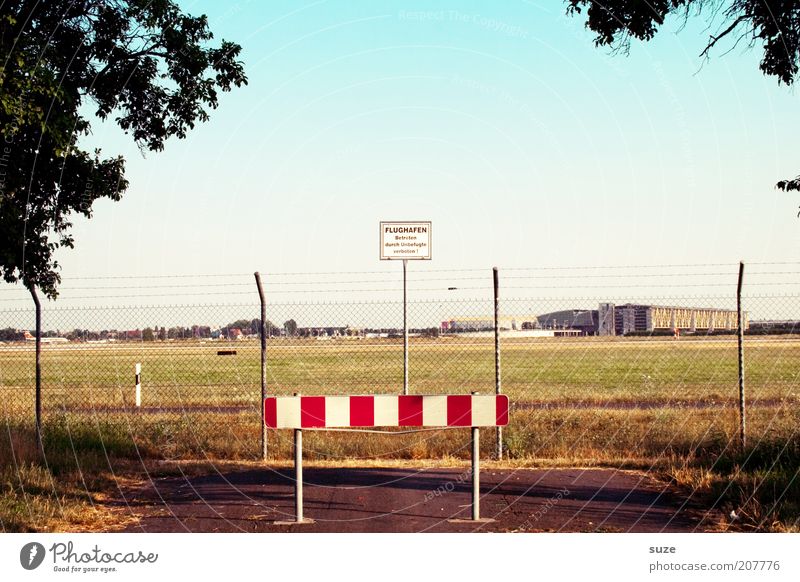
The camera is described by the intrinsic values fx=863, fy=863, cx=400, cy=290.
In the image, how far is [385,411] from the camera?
26.5 feet

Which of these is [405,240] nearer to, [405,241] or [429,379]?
[405,241]

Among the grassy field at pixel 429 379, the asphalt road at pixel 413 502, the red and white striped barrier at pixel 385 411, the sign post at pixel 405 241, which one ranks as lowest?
the grassy field at pixel 429 379

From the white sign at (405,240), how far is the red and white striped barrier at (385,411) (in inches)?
209

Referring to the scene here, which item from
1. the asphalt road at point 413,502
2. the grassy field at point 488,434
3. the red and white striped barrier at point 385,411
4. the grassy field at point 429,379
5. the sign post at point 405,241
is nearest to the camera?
the red and white striped barrier at point 385,411

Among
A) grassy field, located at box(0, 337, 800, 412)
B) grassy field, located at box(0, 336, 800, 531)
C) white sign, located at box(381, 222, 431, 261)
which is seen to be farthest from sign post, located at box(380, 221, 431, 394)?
grassy field, located at box(0, 337, 800, 412)

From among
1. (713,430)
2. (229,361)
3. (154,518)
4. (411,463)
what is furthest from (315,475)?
(229,361)

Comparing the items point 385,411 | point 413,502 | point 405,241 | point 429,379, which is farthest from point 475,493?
point 429,379

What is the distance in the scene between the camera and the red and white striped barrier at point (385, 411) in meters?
8.02

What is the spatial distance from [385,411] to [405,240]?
18.0ft

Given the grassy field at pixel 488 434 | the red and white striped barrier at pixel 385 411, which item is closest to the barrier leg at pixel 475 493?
the red and white striped barrier at pixel 385 411

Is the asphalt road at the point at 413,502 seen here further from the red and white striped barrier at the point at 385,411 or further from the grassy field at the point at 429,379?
the grassy field at the point at 429,379

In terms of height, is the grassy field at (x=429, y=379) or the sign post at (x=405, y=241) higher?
the sign post at (x=405, y=241)

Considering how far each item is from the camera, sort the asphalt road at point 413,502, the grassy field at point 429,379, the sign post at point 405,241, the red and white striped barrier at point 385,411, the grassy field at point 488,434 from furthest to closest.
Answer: the grassy field at point 429,379 → the sign post at point 405,241 → the grassy field at point 488,434 → the asphalt road at point 413,502 → the red and white striped barrier at point 385,411

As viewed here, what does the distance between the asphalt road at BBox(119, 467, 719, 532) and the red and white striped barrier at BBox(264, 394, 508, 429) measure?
1.06 metres
